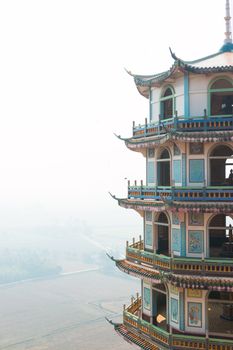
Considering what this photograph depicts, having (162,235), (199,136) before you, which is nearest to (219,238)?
(162,235)

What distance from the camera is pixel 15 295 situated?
119812mm

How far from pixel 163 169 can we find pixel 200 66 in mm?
5061

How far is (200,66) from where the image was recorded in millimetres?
18203

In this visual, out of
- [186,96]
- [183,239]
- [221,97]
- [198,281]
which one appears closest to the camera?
[198,281]

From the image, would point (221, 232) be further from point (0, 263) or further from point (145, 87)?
point (0, 263)

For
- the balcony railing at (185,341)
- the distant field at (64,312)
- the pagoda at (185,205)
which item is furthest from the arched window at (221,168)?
the distant field at (64,312)

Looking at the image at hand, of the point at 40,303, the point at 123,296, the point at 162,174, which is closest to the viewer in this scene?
the point at 162,174

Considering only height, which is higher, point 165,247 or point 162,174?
point 162,174

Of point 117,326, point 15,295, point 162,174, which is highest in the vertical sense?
point 162,174

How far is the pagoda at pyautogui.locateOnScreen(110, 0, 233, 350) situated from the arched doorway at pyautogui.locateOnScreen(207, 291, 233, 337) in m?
0.05

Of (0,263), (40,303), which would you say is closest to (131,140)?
(40,303)

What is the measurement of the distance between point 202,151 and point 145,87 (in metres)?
5.12

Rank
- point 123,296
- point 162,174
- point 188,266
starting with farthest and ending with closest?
1. point 123,296
2. point 162,174
3. point 188,266

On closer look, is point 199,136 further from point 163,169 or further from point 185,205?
point 163,169
